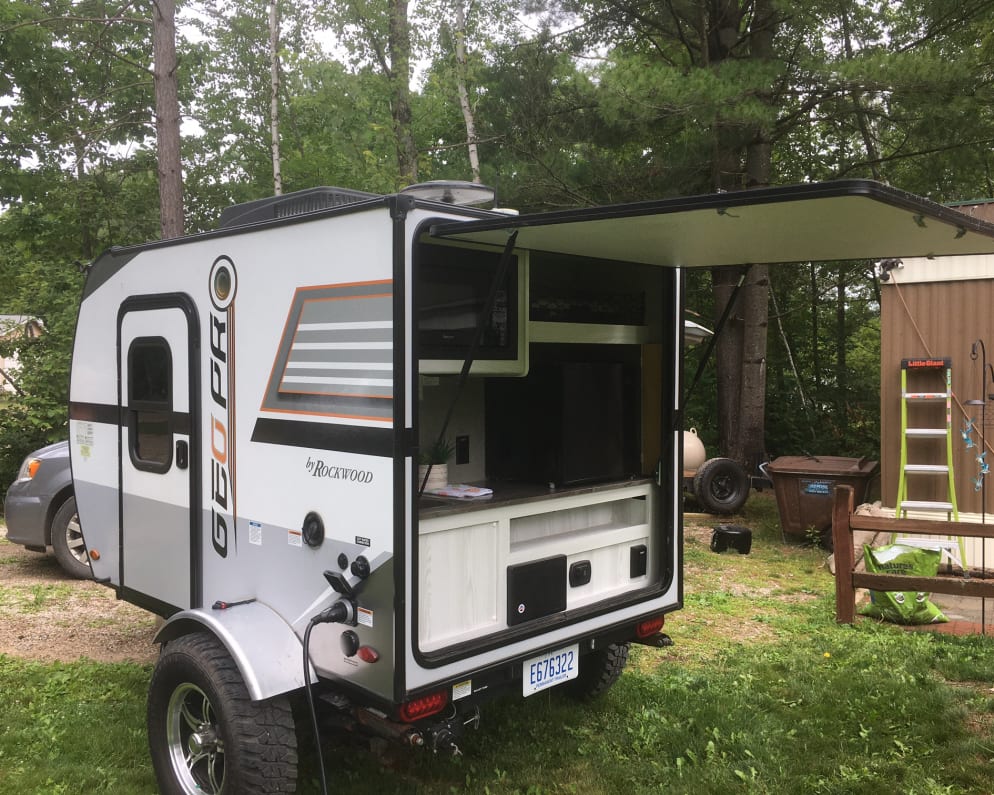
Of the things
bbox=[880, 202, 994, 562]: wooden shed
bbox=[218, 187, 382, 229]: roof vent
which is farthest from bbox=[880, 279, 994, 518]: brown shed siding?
bbox=[218, 187, 382, 229]: roof vent

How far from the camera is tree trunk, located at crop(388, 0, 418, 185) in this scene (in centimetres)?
1839

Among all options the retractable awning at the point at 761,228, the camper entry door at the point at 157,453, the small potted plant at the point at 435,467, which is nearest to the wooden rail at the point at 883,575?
the retractable awning at the point at 761,228

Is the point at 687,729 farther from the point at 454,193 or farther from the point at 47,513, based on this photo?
the point at 47,513

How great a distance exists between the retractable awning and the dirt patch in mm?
3599

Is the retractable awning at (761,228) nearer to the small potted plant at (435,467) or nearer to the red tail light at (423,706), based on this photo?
the small potted plant at (435,467)

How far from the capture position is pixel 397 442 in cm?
281

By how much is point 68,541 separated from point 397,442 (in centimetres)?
528

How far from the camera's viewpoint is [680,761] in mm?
3639

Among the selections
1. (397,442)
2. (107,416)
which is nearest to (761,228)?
(397,442)

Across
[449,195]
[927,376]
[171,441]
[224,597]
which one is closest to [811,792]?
[224,597]

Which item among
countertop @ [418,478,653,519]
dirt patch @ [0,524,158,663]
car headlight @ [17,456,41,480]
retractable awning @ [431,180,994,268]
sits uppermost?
retractable awning @ [431,180,994,268]

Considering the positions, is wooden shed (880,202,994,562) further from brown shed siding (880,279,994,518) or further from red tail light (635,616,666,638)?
red tail light (635,616,666,638)

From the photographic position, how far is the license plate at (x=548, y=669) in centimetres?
334

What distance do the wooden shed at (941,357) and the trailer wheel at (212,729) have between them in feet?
20.5
